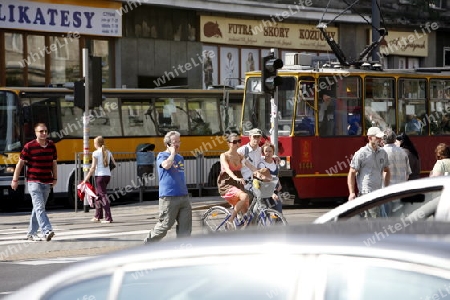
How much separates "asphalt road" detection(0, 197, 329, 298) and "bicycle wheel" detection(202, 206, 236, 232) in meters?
0.89

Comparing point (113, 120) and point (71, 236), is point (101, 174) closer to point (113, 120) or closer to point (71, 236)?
point (71, 236)

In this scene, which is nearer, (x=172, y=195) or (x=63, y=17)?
(x=172, y=195)

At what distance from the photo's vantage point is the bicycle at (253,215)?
50.5 feet

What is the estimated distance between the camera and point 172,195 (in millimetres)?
13906

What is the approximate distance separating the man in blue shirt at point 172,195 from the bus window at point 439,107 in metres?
12.6

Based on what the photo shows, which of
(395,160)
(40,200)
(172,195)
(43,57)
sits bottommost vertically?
(40,200)

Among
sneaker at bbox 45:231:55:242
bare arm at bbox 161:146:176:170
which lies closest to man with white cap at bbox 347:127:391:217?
bare arm at bbox 161:146:176:170

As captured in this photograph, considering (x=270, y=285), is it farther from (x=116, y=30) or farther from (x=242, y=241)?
(x=116, y=30)

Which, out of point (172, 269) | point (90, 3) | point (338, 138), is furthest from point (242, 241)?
point (90, 3)

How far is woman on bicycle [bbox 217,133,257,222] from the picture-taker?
1551 centimetres

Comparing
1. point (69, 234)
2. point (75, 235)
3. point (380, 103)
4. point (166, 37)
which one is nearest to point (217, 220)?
point (75, 235)

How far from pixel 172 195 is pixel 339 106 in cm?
1063

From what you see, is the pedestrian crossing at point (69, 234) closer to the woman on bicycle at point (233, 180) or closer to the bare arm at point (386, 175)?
the woman on bicycle at point (233, 180)

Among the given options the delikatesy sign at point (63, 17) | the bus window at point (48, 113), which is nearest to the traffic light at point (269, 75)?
the bus window at point (48, 113)
